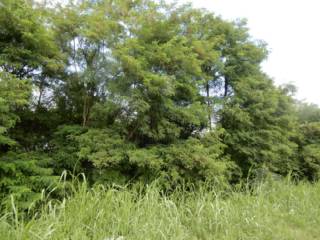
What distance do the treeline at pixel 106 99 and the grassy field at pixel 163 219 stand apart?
→ 31.3 inches

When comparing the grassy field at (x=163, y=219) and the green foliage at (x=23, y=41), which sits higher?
the green foliage at (x=23, y=41)

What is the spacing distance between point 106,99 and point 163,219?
2.38 m

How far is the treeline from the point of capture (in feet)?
11.2

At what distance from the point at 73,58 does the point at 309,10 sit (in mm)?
6637

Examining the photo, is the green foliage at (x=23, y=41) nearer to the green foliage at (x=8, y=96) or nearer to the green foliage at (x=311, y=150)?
the green foliage at (x=8, y=96)

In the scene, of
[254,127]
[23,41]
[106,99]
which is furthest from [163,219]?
[254,127]

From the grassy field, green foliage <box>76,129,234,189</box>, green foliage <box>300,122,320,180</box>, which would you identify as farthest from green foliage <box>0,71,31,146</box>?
green foliage <box>300,122,320,180</box>

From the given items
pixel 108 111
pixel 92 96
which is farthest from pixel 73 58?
pixel 108 111

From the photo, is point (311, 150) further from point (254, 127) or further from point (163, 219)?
point (163, 219)

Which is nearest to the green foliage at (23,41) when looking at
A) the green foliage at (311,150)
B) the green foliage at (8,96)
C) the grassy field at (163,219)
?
the green foliage at (8,96)

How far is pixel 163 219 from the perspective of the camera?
2.30m

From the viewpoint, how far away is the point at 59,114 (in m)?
4.49

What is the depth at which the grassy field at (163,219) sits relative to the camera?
6.05 ft

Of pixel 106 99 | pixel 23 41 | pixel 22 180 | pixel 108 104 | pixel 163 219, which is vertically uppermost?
pixel 23 41
